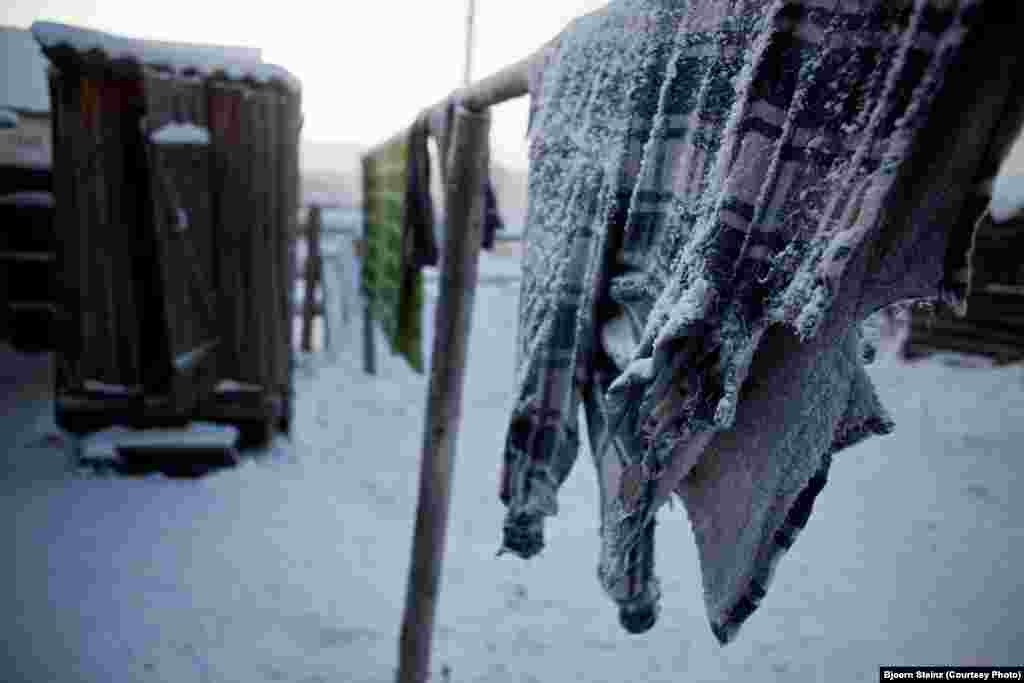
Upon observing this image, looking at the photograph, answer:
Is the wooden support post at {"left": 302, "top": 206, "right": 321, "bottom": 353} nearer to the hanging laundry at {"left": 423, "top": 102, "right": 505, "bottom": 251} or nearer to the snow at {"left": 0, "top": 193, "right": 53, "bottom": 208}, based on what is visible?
the snow at {"left": 0, "top": 193, "right": 53, "bottom": 208}

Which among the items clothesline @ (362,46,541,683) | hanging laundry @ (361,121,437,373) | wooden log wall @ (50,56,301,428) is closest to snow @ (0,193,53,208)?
wooden log wall @ (50,56,301,428)

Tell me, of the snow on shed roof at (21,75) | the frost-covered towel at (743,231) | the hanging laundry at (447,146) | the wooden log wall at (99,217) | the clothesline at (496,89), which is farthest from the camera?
the snow on shed roof at (21,75)

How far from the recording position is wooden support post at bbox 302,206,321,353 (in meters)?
6.47

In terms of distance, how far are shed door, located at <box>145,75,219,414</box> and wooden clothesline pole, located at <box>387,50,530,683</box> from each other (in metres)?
2.36

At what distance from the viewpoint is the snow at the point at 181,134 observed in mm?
3326

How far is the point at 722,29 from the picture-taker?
2.19ft

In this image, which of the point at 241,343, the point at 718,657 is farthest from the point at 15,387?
the point at 718,657

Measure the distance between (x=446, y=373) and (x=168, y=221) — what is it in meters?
2.73

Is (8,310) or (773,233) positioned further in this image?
(8,310)

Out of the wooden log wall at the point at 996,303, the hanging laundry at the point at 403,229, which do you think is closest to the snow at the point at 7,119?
the hanging laundry at the point at 403,229

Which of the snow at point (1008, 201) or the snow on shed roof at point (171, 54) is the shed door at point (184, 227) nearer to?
the snow on shed roof at point (171, 54)

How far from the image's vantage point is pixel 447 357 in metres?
1.83

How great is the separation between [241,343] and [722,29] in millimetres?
3918

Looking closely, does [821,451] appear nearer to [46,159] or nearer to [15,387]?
[15,387]
